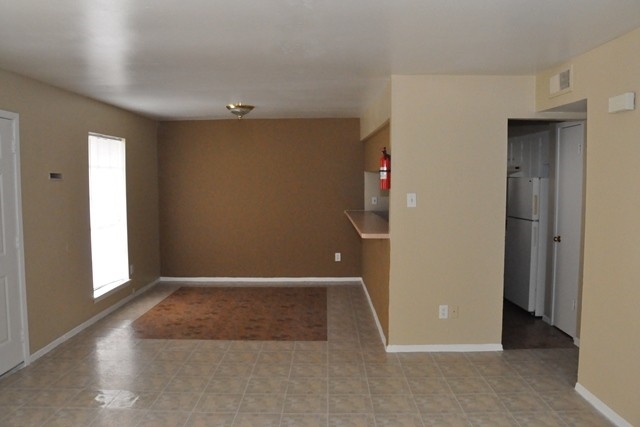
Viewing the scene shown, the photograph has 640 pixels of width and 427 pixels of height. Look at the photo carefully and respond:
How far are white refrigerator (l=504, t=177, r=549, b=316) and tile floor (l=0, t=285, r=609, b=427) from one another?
43.0 inches

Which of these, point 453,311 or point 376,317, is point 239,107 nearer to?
point 376,317

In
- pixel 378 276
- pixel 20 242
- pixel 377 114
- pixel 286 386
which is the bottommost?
pixel 286 386

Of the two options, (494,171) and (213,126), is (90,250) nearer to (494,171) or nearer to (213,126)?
(213,126)

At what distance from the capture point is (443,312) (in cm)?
414

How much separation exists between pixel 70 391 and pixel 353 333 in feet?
8.03

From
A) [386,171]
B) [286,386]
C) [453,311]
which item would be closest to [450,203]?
[386,171]

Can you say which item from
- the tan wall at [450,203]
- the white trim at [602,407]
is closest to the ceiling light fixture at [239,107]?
the tan wall at [450,203]

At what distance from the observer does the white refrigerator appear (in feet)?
16.7

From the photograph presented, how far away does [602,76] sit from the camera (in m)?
3.06

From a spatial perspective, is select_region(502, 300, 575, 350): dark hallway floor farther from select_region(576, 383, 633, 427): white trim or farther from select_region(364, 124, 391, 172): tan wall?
select_region(364, 124, 391, 172): tan wall

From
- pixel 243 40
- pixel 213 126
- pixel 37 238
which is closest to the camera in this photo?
pixel 243 40

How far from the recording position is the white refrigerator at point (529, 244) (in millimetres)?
5094

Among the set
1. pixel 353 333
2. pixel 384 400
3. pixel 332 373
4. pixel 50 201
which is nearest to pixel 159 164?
pixel 50 201

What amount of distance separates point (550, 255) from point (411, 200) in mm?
1918
